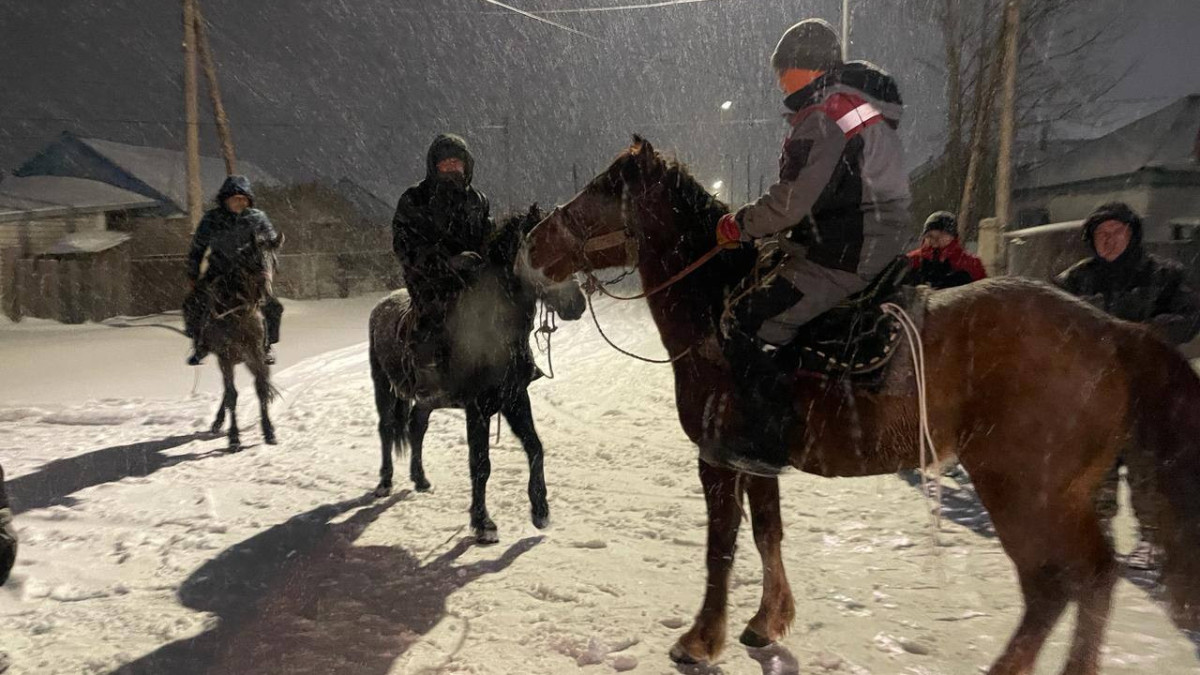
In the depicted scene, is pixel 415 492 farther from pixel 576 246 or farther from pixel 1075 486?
pixel 1075 486

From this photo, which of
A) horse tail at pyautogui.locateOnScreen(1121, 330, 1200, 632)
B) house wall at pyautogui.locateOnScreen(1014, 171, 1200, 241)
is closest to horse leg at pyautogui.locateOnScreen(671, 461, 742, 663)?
horse tail at pyautogui.locateOnScreen(1121, 330, 1200, 632)

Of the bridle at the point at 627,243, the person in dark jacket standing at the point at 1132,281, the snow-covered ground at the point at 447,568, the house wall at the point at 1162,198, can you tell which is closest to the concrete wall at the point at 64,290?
the snow-covered ground at the point at 447,568

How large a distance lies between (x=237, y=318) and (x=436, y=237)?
3718 mm

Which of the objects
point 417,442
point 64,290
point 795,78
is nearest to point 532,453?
point 417,442

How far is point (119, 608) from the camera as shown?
3.87 m

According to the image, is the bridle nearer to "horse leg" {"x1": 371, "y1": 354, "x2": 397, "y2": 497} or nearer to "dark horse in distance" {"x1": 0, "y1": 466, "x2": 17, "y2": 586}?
"dark horse in distance" {"x1": 0, "y1": 466, "x2": 17, "y2": 586}

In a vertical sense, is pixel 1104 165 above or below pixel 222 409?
above

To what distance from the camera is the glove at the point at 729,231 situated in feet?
10.2

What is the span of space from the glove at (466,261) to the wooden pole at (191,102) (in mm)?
12755

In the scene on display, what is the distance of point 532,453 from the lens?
5047 mm

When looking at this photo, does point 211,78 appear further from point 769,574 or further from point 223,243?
point 769,574

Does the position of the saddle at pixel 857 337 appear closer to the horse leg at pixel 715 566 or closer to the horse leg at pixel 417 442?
the horse leg at pixel 715 566

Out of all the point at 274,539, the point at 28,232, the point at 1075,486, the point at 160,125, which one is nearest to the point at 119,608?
the point at 274,539

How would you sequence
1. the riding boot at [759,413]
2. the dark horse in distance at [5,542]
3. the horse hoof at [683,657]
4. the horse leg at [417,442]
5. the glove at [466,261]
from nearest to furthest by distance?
the riding boot at [759,413] < the dark horse in distance at [5,542] < the horse hoof at [683,657] < the glove at [466,261] < the horse leg at [417,442]
